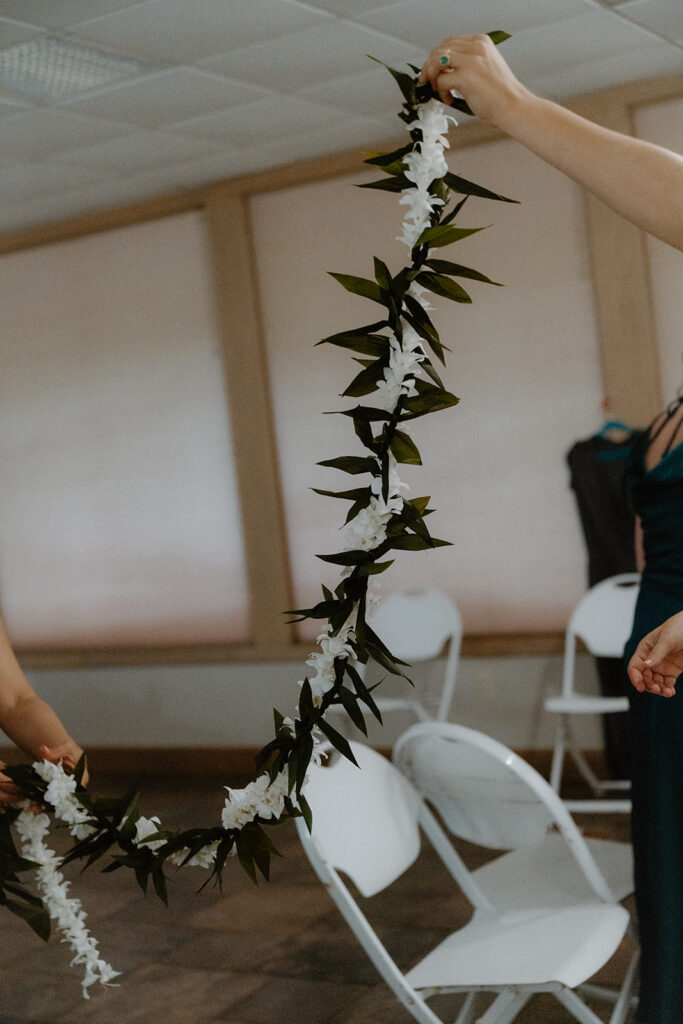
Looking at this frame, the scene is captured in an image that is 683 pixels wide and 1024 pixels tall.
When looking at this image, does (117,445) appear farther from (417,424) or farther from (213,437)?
(417,424)

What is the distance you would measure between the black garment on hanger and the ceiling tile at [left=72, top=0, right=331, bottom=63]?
7.14 feet

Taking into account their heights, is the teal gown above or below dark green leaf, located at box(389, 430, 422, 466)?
below

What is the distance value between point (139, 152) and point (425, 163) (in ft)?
12.5

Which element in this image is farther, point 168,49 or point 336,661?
point 168,49

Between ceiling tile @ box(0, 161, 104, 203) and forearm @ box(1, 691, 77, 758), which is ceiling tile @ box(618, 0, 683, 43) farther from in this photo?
forearm @ box(1, 691, 77, 758)

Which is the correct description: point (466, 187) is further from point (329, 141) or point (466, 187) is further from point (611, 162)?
point (329, 141)

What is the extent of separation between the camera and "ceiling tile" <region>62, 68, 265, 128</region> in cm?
413

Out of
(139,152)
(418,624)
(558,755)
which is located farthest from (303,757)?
(139,152)

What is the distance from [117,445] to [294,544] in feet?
3.96

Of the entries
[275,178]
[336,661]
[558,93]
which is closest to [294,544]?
[275,178]

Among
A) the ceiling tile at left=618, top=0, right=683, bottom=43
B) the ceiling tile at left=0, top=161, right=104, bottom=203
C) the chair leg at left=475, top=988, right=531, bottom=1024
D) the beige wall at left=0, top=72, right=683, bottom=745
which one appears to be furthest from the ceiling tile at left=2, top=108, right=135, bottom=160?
the chair leg at left=475, top=988, right=531, bottom=1024

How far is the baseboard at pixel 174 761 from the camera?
6.05 metres

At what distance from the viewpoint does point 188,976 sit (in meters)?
3.66

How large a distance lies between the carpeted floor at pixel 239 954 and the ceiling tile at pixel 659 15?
293 centimetres
